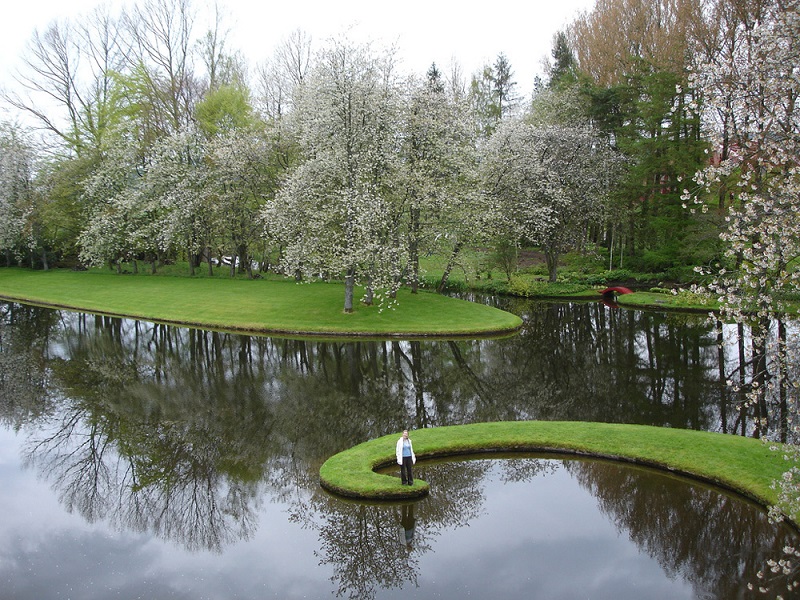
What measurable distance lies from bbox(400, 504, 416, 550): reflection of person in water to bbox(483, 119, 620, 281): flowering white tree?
101ft

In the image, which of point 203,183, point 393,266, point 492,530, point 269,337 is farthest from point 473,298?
point 492,530

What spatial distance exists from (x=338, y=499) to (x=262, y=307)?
27.8 m

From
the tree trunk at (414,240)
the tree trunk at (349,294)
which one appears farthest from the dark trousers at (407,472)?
the tree trunk at (414,240)

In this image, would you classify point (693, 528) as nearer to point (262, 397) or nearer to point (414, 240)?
point (262, 397)

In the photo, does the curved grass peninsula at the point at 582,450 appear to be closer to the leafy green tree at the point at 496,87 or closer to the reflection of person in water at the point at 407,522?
the reflection of person in water at the point at 407,522

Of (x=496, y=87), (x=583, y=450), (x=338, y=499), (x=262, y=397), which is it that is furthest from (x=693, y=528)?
(x=496, y=87)

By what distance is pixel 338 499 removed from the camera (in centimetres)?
1589

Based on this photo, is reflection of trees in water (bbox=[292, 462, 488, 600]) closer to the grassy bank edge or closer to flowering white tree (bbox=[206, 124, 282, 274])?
the grassy bank edge

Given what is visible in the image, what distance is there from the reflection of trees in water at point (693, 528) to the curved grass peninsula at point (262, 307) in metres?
20.3

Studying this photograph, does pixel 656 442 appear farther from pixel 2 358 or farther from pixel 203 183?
pixel 203 183

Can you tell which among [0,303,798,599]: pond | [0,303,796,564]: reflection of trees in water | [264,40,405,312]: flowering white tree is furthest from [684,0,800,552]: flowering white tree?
[264,40,405,312]: flowering white tree

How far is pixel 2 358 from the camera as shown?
32.4 meters

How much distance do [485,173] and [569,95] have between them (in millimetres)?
18879

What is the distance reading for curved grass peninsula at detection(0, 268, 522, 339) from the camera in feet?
121
